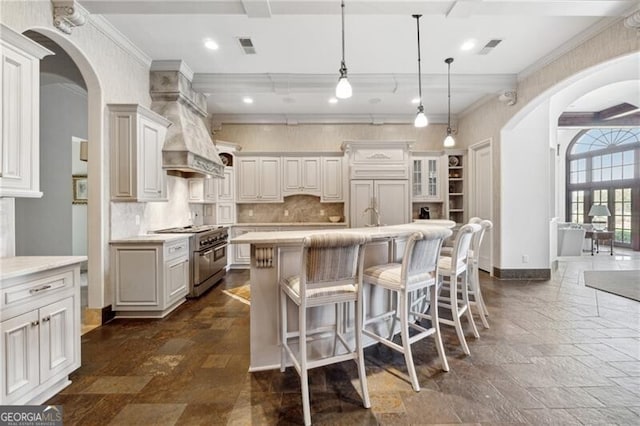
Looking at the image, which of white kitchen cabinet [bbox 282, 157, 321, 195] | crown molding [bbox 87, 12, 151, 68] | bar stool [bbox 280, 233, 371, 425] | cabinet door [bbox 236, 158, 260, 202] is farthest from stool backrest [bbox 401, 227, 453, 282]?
cabinet door [bbox 236, 158, 260, 202]

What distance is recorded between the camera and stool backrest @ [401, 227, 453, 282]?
2.10 meters

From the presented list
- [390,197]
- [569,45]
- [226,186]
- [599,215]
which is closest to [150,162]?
[226,186]

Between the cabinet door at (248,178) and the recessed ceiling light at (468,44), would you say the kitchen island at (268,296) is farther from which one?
the cabinet door at (248,178)

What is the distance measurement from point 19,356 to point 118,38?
11.1 feet

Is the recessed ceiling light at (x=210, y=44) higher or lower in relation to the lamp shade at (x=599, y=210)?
higher

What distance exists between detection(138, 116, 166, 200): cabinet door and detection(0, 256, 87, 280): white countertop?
1.45 meters

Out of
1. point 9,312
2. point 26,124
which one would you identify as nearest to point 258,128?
point 26,124

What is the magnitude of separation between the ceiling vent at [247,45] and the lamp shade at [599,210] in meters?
10.1

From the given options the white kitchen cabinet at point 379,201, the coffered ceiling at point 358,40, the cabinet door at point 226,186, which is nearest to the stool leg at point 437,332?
the coffered ceiling at point 358,40

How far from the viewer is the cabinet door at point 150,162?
3523 millimetres

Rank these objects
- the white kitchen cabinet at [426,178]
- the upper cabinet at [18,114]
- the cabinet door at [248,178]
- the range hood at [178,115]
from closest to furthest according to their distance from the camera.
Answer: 1. the upper cabinet at [18,114]
2. the range hood at [178,115]
3. the cabinet door at [248,178]
4. the white kitchen cabinet at [426,178]

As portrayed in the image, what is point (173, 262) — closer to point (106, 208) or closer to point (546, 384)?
point (106, 208)

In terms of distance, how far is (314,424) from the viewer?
177 cm

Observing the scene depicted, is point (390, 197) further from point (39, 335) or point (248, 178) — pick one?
point (39, 335)
